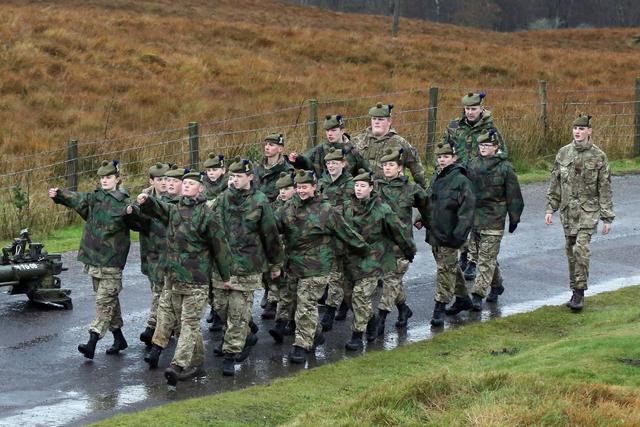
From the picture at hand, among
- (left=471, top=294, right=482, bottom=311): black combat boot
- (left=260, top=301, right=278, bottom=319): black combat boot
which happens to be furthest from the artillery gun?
(left=471, top=294, right=482, bottom=311): black combat boot

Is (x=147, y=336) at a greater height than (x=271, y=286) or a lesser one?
lesser

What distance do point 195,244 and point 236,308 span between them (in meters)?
0.83

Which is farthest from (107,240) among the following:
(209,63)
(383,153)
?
(209,63)

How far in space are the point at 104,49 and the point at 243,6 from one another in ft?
72.1

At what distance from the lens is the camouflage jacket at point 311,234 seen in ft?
40.5

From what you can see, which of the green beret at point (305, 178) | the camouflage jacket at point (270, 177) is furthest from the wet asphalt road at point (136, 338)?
the green beret at point (305, 178)

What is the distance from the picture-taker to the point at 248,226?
39.5 feet

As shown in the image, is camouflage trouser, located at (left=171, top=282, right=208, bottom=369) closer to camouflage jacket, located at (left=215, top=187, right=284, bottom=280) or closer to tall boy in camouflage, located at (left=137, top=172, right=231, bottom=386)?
tall boy in camouflage, located at (left=137, top=172, right=231, bottom=386)

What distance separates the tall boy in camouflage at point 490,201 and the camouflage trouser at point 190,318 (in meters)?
4.00

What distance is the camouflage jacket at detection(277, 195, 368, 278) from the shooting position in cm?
1234

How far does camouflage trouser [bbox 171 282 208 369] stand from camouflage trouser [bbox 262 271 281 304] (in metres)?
1.32

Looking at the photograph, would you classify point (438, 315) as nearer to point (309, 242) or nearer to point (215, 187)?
point (309, 242)

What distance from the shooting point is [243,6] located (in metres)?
60.0

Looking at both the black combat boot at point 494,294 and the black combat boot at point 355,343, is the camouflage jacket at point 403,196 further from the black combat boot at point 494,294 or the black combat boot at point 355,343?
the black combat boot at point 494,294
